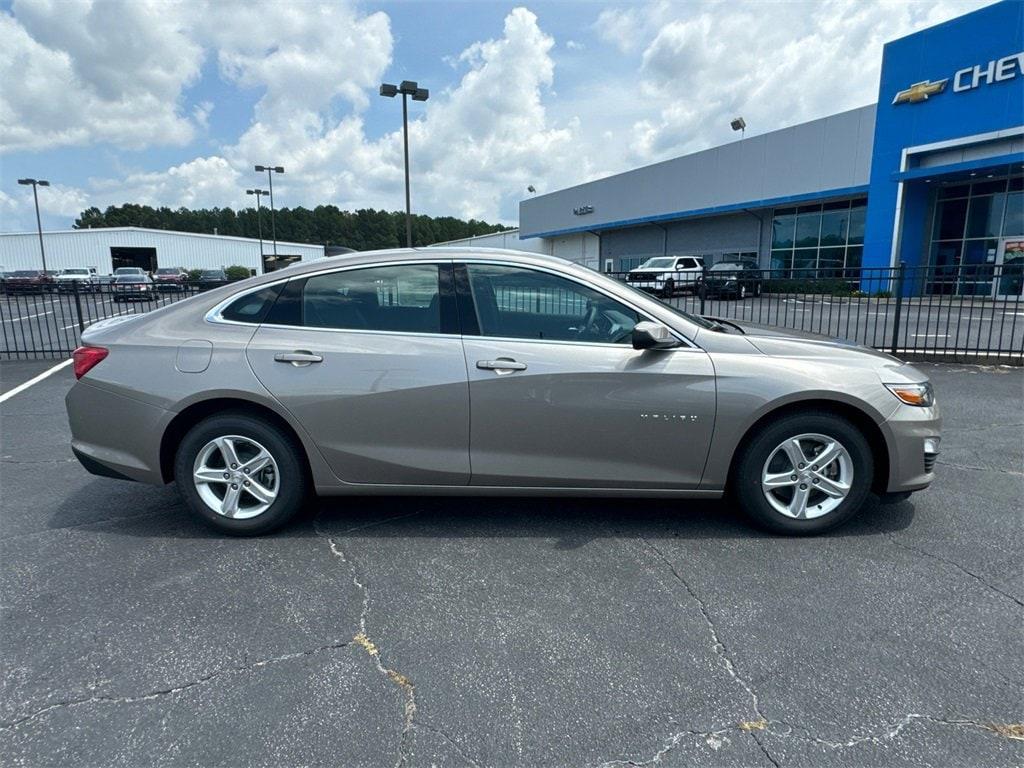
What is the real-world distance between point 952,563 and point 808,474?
807 millimetres

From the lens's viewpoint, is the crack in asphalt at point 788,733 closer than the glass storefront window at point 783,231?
Yes

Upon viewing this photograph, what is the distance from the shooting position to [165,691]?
223 centimetres

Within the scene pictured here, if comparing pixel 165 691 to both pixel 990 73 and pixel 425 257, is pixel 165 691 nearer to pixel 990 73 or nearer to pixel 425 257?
pixel 425 257

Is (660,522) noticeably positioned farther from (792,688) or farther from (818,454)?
(792,688)

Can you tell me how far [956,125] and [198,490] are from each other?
26.5 meters

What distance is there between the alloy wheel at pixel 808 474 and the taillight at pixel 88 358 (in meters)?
3.79

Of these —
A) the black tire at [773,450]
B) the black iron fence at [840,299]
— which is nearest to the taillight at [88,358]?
the black tire at [773,450]

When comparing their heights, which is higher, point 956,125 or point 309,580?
point 956,125

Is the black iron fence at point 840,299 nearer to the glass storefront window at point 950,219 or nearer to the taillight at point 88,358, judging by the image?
the taillight at point 88,358

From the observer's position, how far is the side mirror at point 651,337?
3.15 meters

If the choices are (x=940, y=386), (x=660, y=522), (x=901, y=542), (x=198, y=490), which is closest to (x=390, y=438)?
(x=198, y=490)

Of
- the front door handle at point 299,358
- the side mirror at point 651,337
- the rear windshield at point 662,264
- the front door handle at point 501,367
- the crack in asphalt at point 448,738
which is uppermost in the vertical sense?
the rear windshield at point 662,264

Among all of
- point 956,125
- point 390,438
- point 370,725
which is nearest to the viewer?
point 370,725

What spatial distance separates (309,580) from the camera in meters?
2.99
